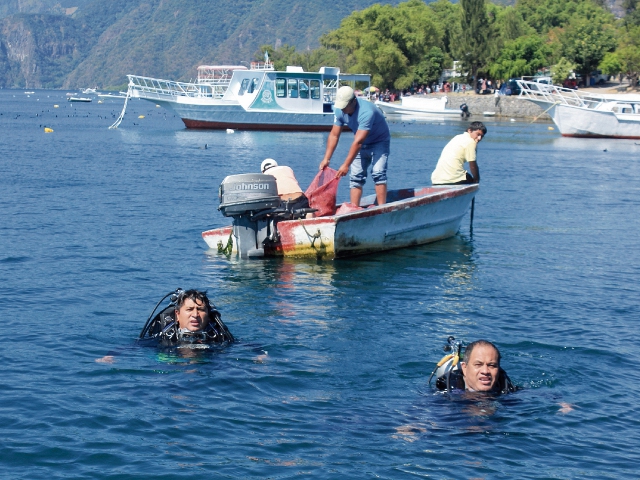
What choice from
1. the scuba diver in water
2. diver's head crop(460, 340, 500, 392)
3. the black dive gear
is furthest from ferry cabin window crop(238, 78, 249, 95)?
diver's head crop(460, 340, 500, 392)

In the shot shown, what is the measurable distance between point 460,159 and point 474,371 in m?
9.23

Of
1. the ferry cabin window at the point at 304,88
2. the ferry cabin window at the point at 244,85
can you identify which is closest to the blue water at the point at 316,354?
the ferry cabin window at the point at 304,88

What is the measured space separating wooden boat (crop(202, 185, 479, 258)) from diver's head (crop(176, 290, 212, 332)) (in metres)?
5.10

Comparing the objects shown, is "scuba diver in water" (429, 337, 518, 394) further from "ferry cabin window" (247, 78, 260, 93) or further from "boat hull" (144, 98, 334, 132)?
"ferry cabin window" (247, 78, 260, 93)

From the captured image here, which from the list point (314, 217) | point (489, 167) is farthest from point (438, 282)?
point (489, 167)

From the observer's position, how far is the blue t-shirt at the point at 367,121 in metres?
13.7

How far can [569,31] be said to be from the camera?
9419 cm

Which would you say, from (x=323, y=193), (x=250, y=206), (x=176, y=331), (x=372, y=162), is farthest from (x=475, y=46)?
(x=176, y=331)

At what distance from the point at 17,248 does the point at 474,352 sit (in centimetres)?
985

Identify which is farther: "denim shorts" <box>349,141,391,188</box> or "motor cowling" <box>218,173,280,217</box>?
"denim shorts" <box>349,141,391,188</box>

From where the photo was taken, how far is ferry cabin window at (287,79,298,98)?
5497 cm

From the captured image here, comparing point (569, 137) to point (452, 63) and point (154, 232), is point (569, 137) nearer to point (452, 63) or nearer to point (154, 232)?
point (154, 232)

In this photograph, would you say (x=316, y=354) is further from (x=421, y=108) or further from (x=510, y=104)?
(x=510, y=104)

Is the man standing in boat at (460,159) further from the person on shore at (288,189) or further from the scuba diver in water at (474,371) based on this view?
the scuba diver in water at (474,371)
